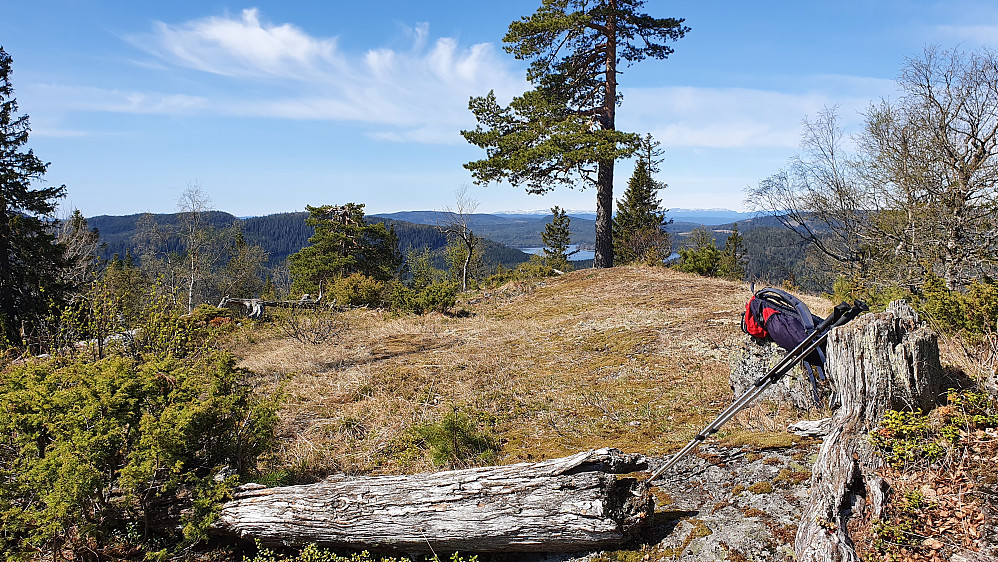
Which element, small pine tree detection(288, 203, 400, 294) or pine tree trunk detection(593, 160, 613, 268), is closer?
pine tree trunk detection(593, 160, 613, 268)

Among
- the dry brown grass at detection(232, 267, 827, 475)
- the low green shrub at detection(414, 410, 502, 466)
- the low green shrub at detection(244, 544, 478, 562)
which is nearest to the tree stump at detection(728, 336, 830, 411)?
the dry brown grass at detection(232, 267, 827, 475)

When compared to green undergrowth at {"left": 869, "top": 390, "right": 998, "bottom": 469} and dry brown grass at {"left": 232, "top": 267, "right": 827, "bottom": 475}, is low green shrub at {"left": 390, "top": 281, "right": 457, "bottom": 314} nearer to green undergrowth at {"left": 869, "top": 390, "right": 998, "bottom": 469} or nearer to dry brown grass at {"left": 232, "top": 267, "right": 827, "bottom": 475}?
dry brown grass at {"left": 232, "top": 267, "right": 827, "bottom": 475}

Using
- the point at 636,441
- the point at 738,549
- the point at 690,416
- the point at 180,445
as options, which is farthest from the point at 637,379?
the point at 180,445

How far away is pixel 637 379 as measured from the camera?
607 centimetres

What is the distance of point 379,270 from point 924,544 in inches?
1165

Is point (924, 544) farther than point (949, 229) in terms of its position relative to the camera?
No

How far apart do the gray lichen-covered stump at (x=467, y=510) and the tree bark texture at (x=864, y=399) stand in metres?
0.85

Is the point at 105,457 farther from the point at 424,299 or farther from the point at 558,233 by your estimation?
the point at 558,233

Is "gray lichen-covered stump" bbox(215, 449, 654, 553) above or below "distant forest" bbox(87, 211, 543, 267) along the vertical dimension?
below

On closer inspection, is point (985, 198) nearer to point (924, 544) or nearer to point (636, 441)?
point (636, 441)

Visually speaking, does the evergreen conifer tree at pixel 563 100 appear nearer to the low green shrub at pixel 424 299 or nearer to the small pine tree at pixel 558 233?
the low green shrub at pixel 424 299

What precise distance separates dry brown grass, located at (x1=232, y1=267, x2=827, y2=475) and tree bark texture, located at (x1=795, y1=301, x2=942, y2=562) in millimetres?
1346

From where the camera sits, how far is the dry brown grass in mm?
4730

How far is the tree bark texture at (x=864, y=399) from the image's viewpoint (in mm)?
2098
